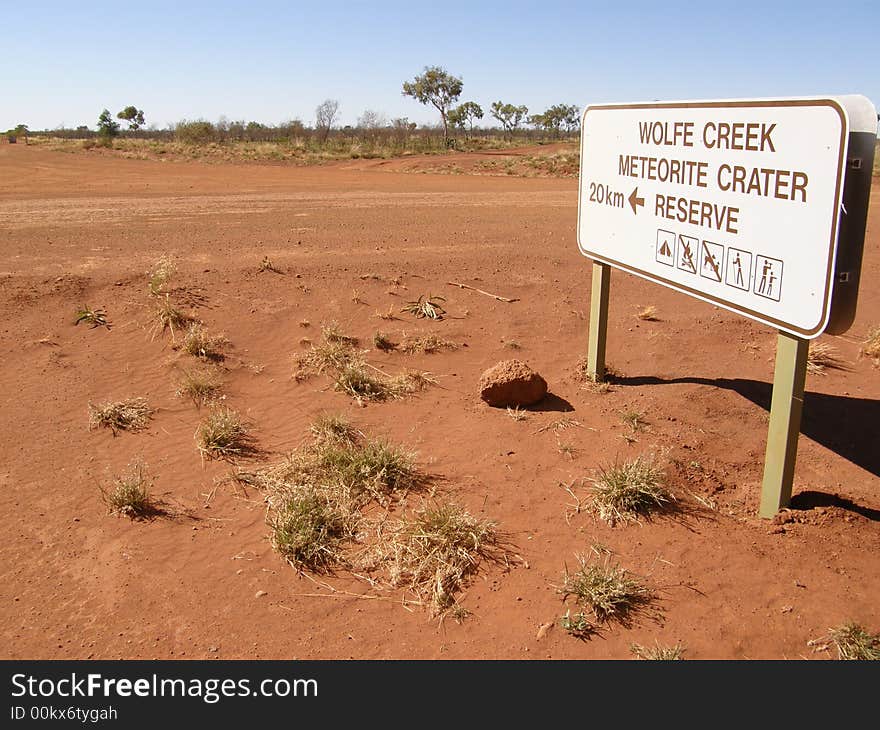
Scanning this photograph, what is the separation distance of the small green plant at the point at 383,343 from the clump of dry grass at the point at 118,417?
229 centimetres

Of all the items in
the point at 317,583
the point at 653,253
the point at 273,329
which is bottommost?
the point at 317,583

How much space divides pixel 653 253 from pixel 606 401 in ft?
4.50

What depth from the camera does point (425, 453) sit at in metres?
5.98

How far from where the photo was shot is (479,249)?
1173 cm

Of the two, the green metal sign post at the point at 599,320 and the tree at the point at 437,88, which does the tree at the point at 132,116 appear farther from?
the green metal sign post at the point at 599,320

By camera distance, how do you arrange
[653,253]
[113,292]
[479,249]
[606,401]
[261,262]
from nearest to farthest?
[653,253], [606,401], [113,292], [261,262], [479,249]

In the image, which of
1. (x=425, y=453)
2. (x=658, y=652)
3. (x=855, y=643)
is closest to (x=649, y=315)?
(x=425, y=453)

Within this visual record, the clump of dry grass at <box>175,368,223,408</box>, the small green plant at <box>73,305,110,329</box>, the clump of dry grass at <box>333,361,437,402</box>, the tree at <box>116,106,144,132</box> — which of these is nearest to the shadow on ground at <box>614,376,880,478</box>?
the clump of dry grass at <box>333,361,437,402</box>

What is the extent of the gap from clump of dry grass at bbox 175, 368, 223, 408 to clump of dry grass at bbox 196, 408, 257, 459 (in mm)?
651

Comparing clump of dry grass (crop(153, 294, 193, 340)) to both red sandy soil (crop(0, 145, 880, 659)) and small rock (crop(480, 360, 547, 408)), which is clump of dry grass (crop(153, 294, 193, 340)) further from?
small rock (crop(480, 360, 547, 408))

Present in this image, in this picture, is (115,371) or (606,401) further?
(115,371)

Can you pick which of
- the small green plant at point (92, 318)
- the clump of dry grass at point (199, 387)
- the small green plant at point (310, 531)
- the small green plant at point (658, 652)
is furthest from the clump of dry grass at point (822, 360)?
the small green plant at point (92, 318)

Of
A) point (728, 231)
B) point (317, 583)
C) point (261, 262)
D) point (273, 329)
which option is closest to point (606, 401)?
point (728, 231)

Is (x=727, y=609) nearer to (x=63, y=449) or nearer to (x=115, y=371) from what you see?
(x=63, y=449)
